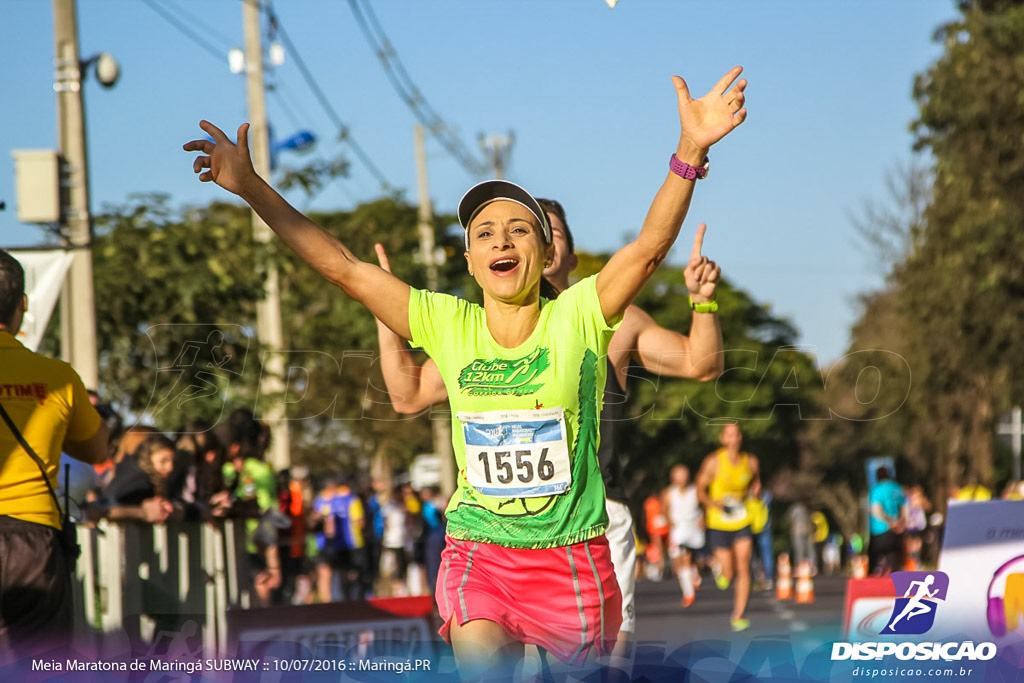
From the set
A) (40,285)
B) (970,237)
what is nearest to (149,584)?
(40,285)

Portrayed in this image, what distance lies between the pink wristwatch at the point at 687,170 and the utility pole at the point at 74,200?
6866 millimetres

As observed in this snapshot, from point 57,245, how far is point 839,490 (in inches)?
2802

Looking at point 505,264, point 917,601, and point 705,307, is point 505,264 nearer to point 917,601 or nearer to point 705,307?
point 705,307

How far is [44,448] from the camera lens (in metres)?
5.28

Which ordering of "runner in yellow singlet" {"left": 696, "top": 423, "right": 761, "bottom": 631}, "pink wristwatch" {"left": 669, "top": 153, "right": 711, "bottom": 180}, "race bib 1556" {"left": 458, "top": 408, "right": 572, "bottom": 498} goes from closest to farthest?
"pink wristwatch" {"left": 669, "top": 153, "right": 711, "bottom": 180} → "race bib 1556" {"left": 458, "top": 408, "right": 572, "bottom": 498} → "runner in yellow singlet" {"left": 696, "top": 423, "right": 761, "bottom": 631}

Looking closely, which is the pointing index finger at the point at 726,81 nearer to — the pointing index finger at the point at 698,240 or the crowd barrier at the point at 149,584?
the pointing index finger at the point at 698,240

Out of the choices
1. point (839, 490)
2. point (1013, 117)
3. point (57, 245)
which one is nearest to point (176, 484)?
point (57, 245)

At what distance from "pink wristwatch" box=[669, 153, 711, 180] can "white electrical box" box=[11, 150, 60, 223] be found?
6800mm

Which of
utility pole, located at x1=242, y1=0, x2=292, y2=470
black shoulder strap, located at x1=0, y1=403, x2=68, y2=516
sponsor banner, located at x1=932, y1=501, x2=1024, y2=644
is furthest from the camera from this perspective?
utility pole, located at x1=242, y1=0, x2=292, y2=470

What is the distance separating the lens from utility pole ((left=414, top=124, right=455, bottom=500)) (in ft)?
75.6

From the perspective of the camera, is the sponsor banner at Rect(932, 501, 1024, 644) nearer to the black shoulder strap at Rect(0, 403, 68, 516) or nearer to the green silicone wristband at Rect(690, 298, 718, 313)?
the green silicone wristband at Rect(690, 298, 718, 313)

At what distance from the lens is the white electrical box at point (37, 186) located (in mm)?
9828

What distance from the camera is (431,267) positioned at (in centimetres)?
2362

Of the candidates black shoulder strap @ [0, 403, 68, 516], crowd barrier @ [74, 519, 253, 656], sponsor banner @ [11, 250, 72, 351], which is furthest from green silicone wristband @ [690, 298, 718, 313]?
sponsor banner @ [11, 250, 72, 351]
